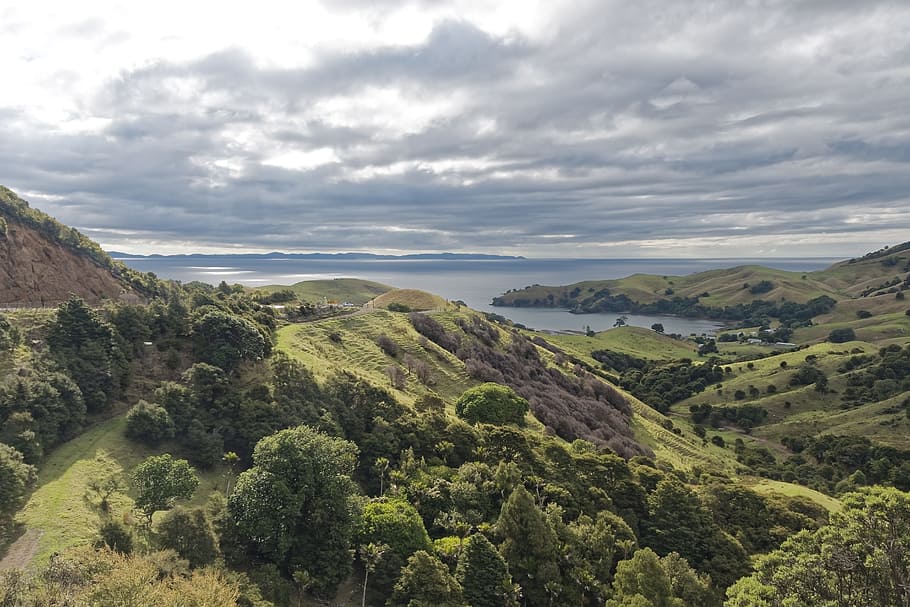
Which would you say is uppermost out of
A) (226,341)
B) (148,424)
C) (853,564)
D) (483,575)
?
(226,341)

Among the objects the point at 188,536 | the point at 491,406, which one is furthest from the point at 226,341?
the point at 491,406

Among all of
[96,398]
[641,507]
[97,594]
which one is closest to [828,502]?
[641,507]

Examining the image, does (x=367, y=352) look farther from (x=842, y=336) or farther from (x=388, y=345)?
(x=842, y=336)

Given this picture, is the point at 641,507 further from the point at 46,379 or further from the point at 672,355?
the point at 672,355

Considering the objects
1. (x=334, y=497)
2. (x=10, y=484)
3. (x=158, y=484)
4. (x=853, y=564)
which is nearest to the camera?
(x=853, y=564)

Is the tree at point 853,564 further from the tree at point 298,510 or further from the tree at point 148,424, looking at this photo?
the tree at point 148,424

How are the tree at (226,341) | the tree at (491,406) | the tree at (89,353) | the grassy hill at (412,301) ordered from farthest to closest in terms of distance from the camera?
the grassy hill at (412,301)
the tree at (491,406)
the tree at (226,341)
the tree at (89,353)

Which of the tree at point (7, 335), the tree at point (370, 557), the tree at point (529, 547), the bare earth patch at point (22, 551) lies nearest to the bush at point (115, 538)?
the bare earth patch at point (22, 551)
